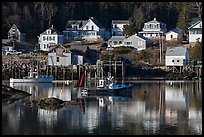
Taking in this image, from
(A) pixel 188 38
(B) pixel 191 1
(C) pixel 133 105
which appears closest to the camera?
(C) pixel 133 105

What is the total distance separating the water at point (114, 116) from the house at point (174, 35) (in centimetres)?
2979

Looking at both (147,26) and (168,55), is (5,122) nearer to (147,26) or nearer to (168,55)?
(168,55)

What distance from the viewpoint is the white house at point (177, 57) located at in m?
61.2

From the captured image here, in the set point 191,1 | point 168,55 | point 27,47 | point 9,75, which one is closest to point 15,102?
point 9,75

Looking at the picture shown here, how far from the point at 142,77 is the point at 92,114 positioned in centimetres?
2994

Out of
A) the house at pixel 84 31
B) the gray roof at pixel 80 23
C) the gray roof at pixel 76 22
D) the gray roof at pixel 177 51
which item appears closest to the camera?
the gray roof at pixel 177 51

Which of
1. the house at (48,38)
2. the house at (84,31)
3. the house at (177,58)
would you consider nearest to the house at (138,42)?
the house at (177,58)

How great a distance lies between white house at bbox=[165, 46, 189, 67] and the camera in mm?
61188

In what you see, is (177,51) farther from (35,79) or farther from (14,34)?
(14,34)

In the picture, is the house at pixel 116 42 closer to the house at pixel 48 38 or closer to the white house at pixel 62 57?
the house at pixel 48 38

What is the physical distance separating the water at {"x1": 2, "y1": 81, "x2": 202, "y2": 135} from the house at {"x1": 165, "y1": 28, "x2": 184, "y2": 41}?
2979cm

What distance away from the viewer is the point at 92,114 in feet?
100.0

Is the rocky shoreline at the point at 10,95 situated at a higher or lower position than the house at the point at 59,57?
lower

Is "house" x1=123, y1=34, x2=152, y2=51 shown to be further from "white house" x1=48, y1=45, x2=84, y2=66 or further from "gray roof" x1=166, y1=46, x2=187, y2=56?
"white house" x1=48, y1=45, x2=84, y2=66
